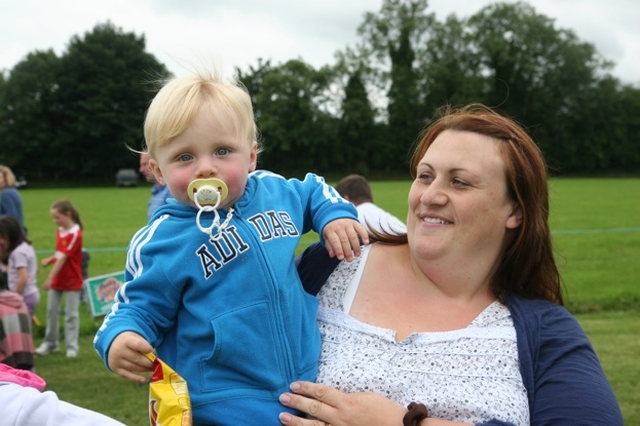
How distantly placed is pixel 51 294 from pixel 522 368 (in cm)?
684

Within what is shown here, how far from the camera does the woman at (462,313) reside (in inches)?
76.5

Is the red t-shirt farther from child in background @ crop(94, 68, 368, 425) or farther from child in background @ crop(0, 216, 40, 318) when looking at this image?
child in background @ crop(94, 68, 368, 425)

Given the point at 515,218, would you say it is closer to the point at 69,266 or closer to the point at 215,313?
the point at 215,313

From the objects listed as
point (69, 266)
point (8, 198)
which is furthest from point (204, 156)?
point (8, 198)

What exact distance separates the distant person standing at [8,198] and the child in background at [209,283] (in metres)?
8.00

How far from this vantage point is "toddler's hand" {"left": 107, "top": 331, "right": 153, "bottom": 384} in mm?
1716

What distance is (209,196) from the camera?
183 cm

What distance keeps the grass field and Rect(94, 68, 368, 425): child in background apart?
1285mm

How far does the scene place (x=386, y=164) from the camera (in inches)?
2237

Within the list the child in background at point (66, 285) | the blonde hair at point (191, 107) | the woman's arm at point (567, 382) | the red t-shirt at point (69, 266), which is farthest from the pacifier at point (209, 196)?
the red t-shirt at point (69, 266)

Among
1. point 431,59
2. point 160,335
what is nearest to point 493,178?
point 160,335

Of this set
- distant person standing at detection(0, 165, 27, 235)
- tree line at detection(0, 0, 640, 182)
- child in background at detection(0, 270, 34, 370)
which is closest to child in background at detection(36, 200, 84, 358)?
distant person standing at detection(0, 165, 27, 235)

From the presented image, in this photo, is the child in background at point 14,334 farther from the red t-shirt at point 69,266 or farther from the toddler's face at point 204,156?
the red t-shirt at point 69,266

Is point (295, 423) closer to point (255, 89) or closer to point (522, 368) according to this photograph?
point (522, 368)
